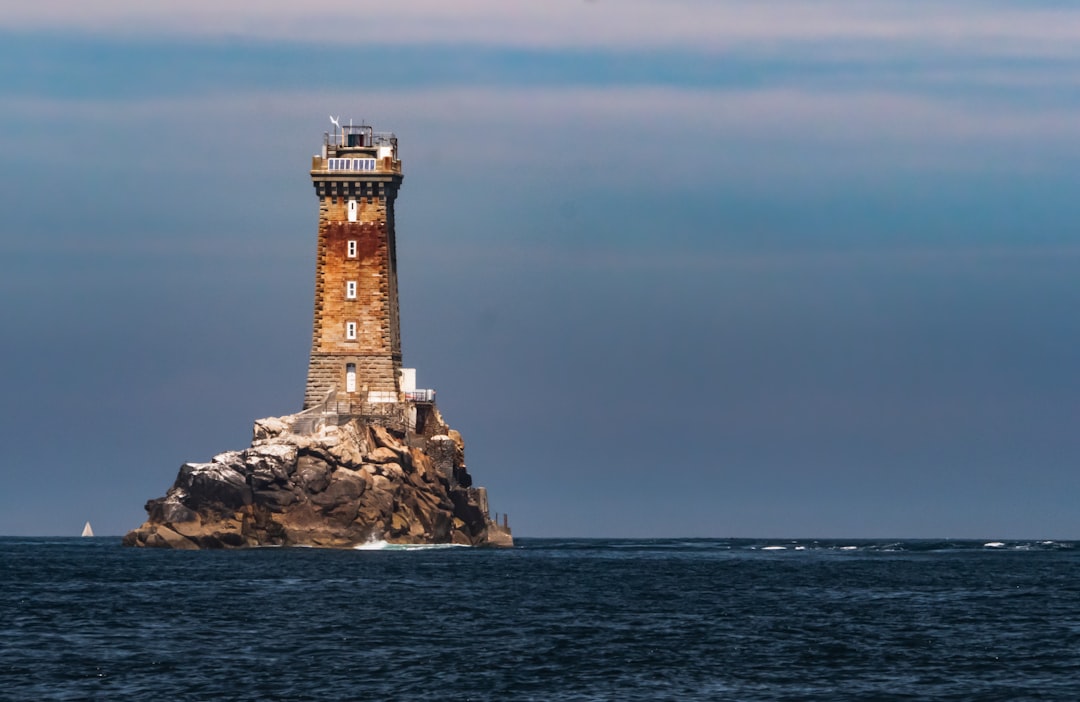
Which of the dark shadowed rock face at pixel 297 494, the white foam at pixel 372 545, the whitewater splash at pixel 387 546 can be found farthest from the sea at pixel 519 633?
the dark shadowed rock face at pixel 297 494

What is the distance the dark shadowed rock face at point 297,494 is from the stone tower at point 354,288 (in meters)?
4.46

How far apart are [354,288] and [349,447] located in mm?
12830

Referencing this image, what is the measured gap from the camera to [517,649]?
5775cm

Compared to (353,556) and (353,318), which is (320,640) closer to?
(353,556)

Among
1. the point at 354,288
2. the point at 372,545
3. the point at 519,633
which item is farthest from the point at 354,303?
the point at 519,633

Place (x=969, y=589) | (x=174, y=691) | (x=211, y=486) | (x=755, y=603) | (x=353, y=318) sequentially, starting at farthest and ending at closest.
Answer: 1. (x=353, y=318)
2. (x=211, y=486)
3. (x=969, y=589)
4. (x=755, y=603)
5. (x=174, y=691)

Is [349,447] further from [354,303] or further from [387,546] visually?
[354,303]

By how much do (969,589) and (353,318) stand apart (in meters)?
52.1

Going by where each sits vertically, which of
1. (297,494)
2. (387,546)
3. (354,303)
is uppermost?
(354,303)

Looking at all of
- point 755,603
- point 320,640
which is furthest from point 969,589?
point 320,640

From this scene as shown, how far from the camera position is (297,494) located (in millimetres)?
117688

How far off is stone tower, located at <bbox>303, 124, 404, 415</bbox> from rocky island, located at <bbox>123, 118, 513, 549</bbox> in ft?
0.23

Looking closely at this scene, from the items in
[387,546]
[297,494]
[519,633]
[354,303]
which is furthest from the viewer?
[354,303]

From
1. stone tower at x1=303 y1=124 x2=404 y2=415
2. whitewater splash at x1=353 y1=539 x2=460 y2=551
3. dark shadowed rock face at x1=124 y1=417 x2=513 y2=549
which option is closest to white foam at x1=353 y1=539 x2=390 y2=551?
whitewater splash at x1=353 y1=539 x2=460 y2=551
